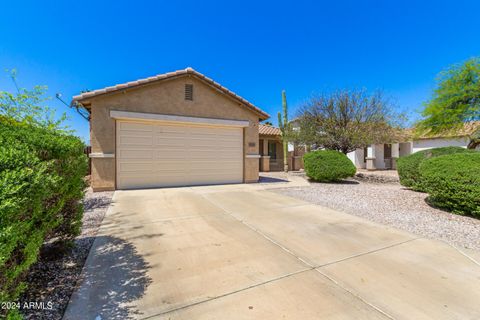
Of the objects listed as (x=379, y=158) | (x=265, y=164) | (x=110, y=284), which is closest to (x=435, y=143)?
(x=379, y=158)

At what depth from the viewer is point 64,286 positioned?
2658 mm

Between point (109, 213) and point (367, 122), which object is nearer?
point (109, 213)

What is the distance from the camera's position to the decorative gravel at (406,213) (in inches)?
180

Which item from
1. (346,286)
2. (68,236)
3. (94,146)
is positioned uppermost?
(94,146)

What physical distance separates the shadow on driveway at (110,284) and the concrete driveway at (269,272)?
12 millimetres

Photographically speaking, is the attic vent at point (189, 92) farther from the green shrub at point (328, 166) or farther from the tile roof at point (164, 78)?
the green shrub at point (328, 166)

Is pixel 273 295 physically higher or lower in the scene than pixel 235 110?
lower

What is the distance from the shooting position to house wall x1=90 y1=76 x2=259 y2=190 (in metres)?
8.33

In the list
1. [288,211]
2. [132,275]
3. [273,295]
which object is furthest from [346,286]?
[288,211]

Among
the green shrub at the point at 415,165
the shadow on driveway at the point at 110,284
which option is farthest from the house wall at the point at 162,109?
the green shrub at the point at 415,165

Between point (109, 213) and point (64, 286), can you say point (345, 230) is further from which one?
point (109, 213)

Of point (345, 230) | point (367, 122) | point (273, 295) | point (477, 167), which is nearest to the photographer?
point (273, 295)

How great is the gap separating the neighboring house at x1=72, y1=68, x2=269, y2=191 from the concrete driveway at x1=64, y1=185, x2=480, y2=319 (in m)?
4.09

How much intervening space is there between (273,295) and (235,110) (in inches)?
357
